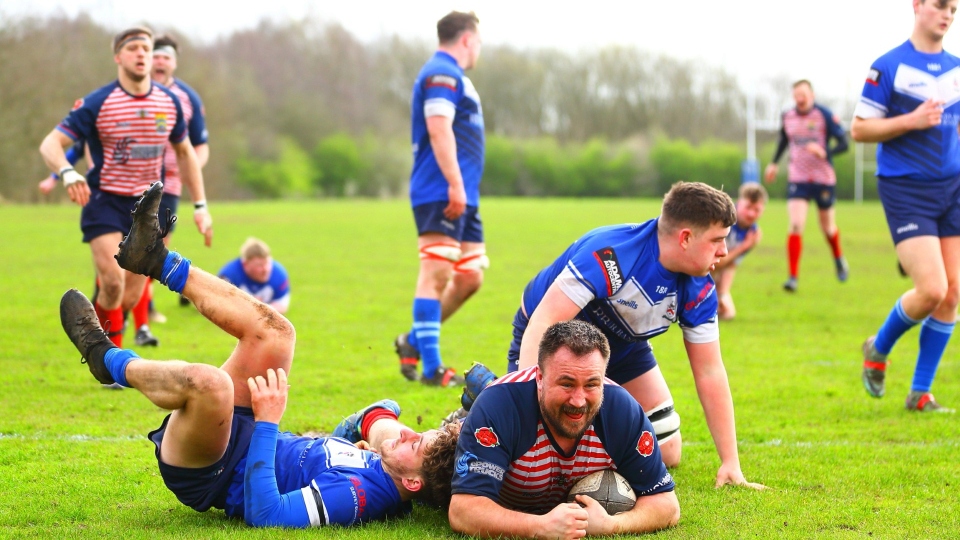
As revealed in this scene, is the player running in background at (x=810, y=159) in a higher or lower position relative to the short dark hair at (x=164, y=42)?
lower

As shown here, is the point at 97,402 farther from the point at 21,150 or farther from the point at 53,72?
the point at 53,72

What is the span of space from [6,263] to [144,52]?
10.7m

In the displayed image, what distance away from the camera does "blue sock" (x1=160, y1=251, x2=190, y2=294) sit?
4391mm

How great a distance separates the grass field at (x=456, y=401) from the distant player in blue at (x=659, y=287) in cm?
65

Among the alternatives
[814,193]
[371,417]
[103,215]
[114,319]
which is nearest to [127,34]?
[103,215]

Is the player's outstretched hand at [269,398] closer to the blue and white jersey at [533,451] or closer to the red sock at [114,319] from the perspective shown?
the blue and white jersey at [533,451]

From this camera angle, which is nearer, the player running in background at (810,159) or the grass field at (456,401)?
the grass field at (456,401)

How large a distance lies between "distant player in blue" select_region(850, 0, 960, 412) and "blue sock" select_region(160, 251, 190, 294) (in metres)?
4.44

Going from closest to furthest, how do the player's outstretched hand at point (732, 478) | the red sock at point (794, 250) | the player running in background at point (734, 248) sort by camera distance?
the player's outstretched hand at point (732, 478) < the player running in background at point (734, 248) < the red sock at point (794, 250)

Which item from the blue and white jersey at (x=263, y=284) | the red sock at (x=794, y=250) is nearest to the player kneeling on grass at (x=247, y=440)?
the blue and white jersey at (x=263, y=284)

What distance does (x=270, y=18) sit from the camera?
2908 inches

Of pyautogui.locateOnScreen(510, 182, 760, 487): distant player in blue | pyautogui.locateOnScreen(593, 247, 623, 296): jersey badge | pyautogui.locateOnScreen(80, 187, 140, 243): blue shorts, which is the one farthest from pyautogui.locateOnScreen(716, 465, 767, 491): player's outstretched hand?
pyautogui.locateOnScreen(80, 187, 140, 243): blue shorts

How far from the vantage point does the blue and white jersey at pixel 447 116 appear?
24.5ft

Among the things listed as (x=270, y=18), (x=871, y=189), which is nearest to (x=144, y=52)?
(x=871, y=189)
